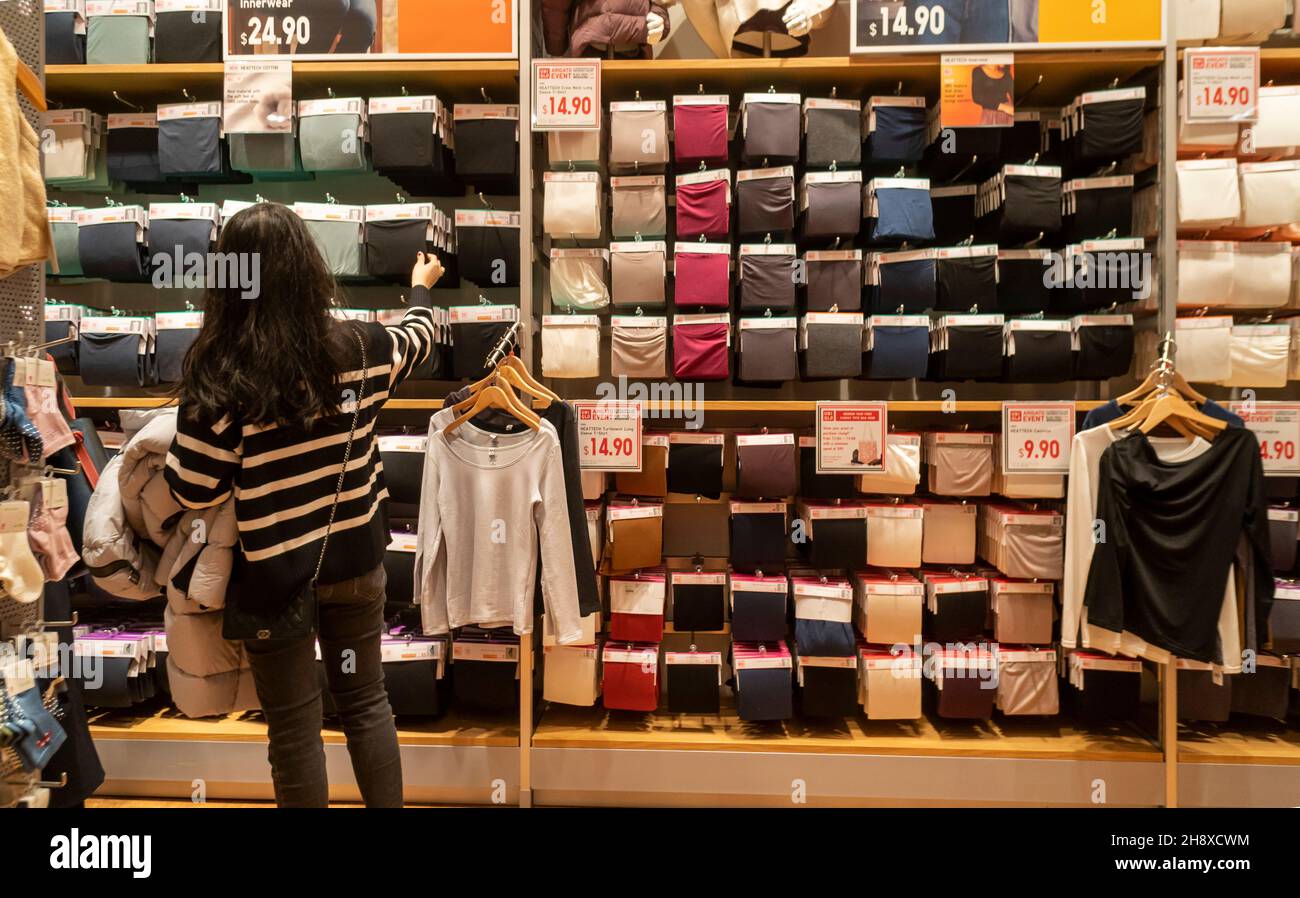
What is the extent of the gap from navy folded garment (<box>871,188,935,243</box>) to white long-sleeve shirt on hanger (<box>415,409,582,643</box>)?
1.48 m

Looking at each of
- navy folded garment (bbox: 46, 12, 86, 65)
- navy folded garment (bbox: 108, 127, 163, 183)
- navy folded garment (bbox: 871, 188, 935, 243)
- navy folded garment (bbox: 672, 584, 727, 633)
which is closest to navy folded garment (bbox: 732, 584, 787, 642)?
navy folded garment (bbox: 672, 584, 727, 633)

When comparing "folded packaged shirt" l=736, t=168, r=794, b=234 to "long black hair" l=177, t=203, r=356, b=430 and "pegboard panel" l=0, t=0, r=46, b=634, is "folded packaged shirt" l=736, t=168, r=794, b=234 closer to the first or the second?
"long black hair" l=177, t=203, r=356, b=430

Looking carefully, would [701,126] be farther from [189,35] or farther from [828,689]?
[828,689]

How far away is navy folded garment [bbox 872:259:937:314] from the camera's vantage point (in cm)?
283

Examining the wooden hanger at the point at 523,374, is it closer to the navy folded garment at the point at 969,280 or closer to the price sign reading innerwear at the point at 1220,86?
the navy folded garment at the point at 969,280

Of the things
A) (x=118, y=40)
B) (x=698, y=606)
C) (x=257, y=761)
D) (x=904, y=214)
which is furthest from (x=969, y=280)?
(x=118, y=40)

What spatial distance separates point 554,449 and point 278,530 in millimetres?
999

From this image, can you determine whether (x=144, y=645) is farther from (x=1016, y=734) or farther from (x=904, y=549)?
(x=1016, y=734)

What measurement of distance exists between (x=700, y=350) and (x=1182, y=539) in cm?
177

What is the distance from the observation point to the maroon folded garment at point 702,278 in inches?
112

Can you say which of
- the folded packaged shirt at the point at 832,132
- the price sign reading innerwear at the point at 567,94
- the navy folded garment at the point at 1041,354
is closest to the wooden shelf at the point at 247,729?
the price sign reading innerwear at the point at 567,94

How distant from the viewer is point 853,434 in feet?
9.08

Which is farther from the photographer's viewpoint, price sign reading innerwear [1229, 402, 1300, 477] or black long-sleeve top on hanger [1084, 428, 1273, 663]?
price sign reading innerwear [1229, 402, 1300, 477]

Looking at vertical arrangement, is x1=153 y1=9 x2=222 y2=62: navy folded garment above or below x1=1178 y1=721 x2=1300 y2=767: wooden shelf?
above
